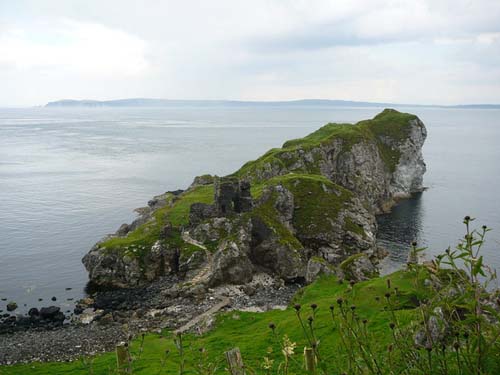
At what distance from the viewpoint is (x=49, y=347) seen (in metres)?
40.8

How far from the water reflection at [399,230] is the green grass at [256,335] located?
2856cm

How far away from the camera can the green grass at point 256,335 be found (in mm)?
27845

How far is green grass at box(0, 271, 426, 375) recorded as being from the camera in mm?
27845

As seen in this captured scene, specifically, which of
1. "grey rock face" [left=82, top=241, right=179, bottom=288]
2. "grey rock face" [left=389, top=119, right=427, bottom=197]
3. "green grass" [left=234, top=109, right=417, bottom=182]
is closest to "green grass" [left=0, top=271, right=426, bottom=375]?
"grey rock face" [left=82, top=241, right=179, bottom=288]

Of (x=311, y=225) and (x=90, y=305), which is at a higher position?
(x=311, y=225)

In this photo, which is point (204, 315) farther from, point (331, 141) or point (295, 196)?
point (331, 141)

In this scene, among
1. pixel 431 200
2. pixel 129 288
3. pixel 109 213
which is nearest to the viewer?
pixel 129 288

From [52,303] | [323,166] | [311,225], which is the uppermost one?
[323,166]

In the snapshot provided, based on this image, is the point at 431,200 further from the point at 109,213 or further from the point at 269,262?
the point at 109,213

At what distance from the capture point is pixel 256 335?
108 ft

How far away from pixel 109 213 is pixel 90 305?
40.3 metres

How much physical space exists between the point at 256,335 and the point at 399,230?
5508 centimetres

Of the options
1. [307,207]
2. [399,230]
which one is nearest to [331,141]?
[399,230]

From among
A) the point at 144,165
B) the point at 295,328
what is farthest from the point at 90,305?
the point at 144,165
